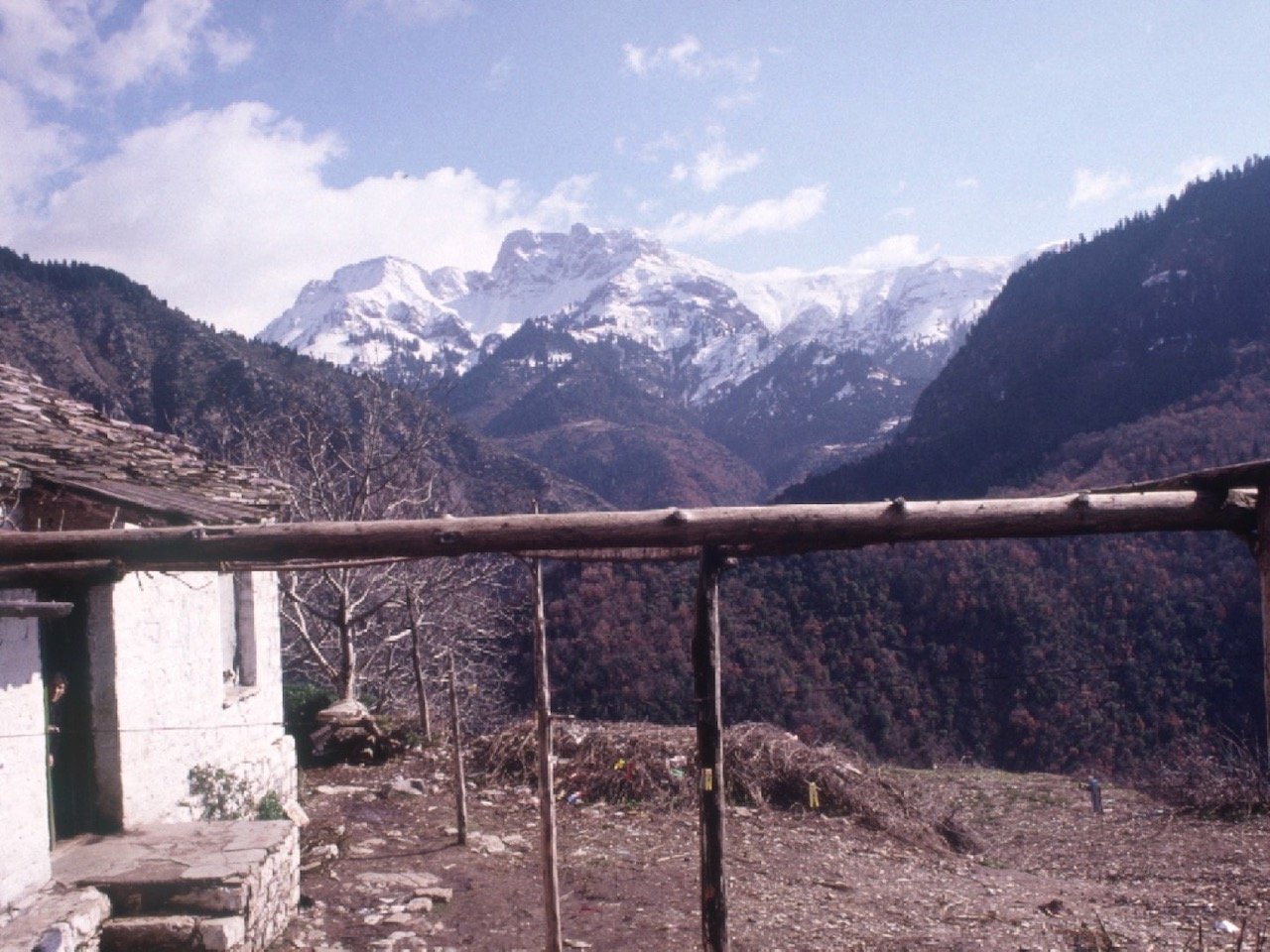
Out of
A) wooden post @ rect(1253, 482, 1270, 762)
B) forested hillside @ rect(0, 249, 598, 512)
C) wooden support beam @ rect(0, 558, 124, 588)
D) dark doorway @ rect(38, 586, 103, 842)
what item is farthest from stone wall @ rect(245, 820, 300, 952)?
forested hillside @ rect(0, 249, 598, 512)

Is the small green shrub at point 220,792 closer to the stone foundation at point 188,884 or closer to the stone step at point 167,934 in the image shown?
the stone foundation at point 188,884

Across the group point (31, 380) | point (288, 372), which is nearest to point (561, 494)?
point (288, 372)

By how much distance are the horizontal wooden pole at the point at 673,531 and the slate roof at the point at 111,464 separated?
203cm

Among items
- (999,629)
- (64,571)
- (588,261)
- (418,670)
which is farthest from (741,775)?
(588,261)

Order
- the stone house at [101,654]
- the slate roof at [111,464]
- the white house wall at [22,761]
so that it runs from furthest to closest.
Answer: the slate roof at [111,464] → the stone house at [101,654] → the white house wall at [22,761]

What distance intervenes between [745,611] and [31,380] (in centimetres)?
2234

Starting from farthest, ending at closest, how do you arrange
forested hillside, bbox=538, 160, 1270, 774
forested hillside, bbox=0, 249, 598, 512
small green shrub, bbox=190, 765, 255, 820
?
forested hillside, bbox=0, 249, 598, 512 → forested hillside, bbox=538, 160, 1270, 774 → small green shrub, bbox=190, 765, 255, 820

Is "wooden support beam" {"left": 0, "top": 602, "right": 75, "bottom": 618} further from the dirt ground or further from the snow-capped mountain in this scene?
the snow-capped mountain

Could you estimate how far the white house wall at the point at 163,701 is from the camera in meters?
6.70

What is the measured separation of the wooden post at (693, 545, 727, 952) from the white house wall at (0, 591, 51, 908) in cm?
399

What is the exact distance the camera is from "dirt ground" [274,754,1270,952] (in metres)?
6.84

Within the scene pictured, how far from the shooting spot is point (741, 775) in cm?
1102

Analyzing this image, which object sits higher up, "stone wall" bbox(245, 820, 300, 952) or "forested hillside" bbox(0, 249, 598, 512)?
"forested hillside" bbox(0, 249, 598, 512)

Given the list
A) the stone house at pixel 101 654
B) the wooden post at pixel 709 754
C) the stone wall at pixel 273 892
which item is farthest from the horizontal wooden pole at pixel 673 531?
the stone wall at pixel 273 892
